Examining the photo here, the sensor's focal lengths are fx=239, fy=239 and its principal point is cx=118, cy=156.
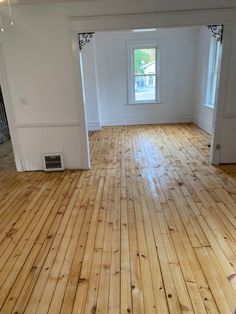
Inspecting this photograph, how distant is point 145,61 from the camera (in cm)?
666

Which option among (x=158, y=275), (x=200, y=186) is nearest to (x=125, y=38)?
(x=200, y=186)

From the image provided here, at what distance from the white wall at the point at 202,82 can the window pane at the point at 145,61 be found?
1.19m

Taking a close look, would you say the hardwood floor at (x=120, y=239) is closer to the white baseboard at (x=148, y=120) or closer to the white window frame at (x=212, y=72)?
the white window frame at (x=212, y=72)

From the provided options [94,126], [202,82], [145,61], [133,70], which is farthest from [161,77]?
[94,126]

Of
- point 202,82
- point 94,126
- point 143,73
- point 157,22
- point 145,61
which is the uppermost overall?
point 157,22

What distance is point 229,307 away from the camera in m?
1.57

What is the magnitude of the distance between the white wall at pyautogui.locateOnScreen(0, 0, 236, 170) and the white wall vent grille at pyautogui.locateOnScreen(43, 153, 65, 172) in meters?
0.10

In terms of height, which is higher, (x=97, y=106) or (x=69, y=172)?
(x=97, y=106)

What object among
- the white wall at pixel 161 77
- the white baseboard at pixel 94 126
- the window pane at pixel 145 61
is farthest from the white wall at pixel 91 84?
the window pane at pixel 145 61

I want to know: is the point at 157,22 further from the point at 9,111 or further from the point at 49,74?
the point at 9,111

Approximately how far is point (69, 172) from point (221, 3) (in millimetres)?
3216

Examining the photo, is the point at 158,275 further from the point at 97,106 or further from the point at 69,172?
the point at 97,106

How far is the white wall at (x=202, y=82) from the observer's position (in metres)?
5.72

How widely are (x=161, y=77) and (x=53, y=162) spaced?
4.30 meters
